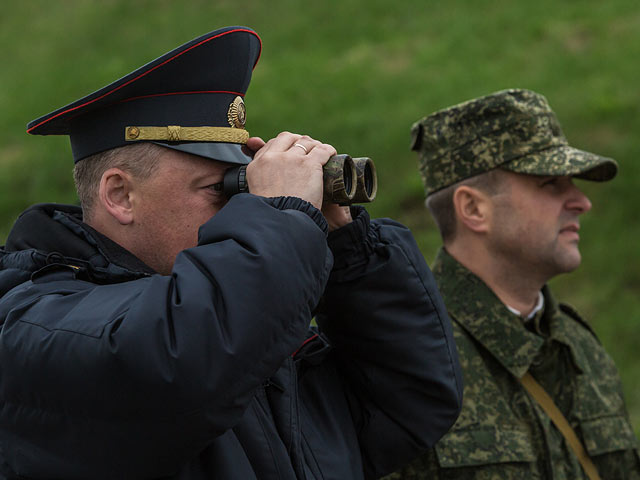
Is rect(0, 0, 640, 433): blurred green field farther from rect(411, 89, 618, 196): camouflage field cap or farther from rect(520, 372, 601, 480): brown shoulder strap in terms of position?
rect(411, 89, 618, 196): camouflage field cap

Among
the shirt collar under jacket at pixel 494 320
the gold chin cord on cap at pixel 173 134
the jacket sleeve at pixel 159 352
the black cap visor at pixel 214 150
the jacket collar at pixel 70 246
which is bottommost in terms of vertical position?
the shirt collar under jacket at pixel 494 320

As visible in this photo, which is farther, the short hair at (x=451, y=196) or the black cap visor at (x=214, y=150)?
the short hair at (x=451, y=196)

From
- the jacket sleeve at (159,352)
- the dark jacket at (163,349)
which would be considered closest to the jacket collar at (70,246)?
the dark jacket at (163,349)

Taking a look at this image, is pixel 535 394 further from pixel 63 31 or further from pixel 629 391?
pixel 63 31

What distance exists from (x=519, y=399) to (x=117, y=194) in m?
1.58

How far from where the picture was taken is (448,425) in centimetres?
206

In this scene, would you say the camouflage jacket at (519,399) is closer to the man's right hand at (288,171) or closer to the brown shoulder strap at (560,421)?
the brown shoulder strap at (560,421)

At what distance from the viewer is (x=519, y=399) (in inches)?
109

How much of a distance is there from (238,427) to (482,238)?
163 cm

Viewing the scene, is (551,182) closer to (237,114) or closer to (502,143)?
(502,143)

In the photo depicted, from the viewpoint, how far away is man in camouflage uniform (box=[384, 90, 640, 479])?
266 centimetres

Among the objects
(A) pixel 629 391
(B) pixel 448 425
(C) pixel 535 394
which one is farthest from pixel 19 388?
(A) pixel 629 391

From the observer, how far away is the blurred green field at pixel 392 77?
6.28 metres

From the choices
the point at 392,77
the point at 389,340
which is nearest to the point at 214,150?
the point at 389,340
